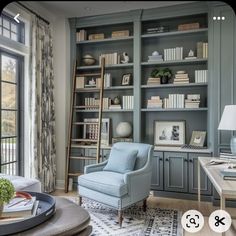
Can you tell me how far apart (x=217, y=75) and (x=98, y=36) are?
1750 millimetres

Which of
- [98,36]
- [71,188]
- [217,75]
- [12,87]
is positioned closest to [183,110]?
[217,75]

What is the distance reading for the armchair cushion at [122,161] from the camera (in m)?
2.78

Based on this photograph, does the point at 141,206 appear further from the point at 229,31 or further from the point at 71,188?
the point at 229,31

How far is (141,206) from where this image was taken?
2.95 meters

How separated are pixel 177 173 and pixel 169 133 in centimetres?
57

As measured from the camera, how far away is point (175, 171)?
3.25 m

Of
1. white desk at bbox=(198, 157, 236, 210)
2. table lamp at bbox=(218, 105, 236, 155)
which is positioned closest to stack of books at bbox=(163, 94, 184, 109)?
table lamp at bbox=(218, 105, 236, 155)

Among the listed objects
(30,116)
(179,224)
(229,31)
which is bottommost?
(179,224)

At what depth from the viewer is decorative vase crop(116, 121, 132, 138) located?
3592 millimetres

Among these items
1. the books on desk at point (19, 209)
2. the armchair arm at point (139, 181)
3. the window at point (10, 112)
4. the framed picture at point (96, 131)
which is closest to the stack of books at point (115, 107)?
the framed picture at point (96, 131)

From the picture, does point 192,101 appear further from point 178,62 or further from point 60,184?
point 60,184

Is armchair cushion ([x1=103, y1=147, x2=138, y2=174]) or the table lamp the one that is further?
armchair cushion ([x1=103, y1=147, x2=138, y2=174])

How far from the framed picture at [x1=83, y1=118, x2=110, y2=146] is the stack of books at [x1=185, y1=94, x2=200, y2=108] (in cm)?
116

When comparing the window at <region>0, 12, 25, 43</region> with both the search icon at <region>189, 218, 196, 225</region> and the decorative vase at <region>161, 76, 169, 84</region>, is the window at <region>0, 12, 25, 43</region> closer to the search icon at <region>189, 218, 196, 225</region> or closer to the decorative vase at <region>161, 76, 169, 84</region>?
the decorative vase at <region>161, 76, 169, 84</region>
